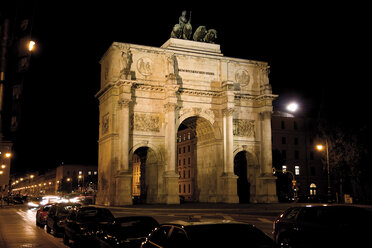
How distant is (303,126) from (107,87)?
155 ft

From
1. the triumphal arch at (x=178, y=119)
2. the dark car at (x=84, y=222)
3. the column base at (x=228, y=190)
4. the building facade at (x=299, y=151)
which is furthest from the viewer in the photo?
the building facade at (x=299, y=151)

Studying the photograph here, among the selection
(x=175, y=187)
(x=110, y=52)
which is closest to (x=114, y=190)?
(x=175, y=187)

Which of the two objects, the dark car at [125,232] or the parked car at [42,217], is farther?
the parked car at [42,217]

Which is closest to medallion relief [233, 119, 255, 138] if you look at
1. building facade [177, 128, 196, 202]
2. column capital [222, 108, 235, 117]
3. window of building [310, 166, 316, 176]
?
column capital [222, 108, 235, 117]

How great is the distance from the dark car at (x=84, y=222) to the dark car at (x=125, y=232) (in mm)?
1914

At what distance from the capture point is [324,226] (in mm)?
11867

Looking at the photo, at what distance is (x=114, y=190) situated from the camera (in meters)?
43.9

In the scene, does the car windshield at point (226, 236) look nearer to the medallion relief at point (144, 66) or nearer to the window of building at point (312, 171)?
the medallion relief at point (144, 66)

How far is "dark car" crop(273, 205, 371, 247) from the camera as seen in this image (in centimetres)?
1127

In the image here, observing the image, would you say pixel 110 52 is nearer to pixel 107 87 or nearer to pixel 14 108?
pixel 107 87

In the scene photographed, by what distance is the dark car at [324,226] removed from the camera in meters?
11.3

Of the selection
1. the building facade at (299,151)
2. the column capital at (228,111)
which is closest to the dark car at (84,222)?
the column capital at (228,111)

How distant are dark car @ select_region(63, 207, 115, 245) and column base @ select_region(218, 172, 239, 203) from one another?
3059 cm

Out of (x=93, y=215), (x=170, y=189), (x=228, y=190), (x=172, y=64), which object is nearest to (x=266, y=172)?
(x=228, y=190)
